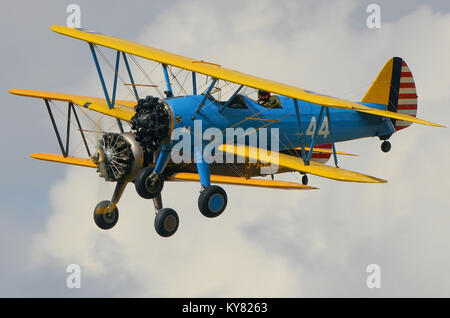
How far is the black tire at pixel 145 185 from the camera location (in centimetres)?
1503

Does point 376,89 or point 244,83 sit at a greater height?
point 376,89

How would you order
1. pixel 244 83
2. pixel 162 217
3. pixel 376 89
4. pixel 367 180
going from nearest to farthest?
1. pixel 367 180
2. pixel 244 83
3. pixel 162 217
4. pixel 376 89

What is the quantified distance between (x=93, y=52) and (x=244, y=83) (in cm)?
387

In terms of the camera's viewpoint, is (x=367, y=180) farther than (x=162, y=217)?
No

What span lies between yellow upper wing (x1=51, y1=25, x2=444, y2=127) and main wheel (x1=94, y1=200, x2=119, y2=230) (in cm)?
298

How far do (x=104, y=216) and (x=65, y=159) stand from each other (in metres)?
1.99

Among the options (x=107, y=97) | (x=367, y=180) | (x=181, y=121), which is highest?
(x=107, y=97)

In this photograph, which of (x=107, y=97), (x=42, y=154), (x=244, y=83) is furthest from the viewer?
(x=42, y=154)

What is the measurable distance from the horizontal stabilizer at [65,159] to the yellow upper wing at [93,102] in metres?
1.15

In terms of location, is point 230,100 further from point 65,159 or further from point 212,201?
point 65,159

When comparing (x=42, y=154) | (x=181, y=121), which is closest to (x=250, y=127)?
(x=181, y=121)

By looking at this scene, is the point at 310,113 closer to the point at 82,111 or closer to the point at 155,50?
the point at 155,50

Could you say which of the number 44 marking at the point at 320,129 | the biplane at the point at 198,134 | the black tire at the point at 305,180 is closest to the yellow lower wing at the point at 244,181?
the biplane at the point at 198,134

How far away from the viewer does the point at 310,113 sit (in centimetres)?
1700
